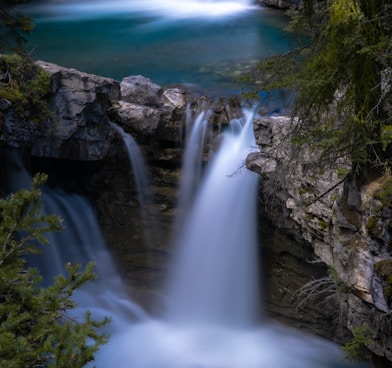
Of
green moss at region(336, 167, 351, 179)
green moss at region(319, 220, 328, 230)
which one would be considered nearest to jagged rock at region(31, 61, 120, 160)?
green moss at region(319, 220, 328, 230)

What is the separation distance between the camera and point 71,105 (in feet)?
29.9

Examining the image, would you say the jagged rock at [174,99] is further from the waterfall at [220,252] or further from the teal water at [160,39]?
the teal water at [160,39]

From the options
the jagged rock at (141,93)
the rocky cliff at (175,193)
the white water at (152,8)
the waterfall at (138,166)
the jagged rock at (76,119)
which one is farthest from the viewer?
the white water at (152,8)

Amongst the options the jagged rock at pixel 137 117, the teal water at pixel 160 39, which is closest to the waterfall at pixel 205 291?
the jagged rock at pixel 137 117

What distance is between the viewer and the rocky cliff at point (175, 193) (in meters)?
6.05

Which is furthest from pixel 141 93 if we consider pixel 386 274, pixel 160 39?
pixel 160 39

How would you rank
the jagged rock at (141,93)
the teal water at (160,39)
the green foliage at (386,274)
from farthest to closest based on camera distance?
the teal water at (160,39) < the jagged rock at (141,93) < the green foliage at (386,274)

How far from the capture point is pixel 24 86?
848 centimetres

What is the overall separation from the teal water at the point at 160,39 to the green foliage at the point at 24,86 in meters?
4.72

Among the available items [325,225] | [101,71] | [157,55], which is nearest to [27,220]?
[325,225]

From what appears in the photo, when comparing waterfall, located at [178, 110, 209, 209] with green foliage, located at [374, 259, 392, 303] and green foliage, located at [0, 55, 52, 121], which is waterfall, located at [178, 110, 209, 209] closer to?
green foliage, located at [0, 55, 52, 121]

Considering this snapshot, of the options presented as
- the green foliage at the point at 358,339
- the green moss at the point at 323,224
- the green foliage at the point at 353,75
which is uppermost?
the green foliage at the point at 353,75

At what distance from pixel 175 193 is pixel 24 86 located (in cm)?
345

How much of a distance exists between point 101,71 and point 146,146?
4.88 m
